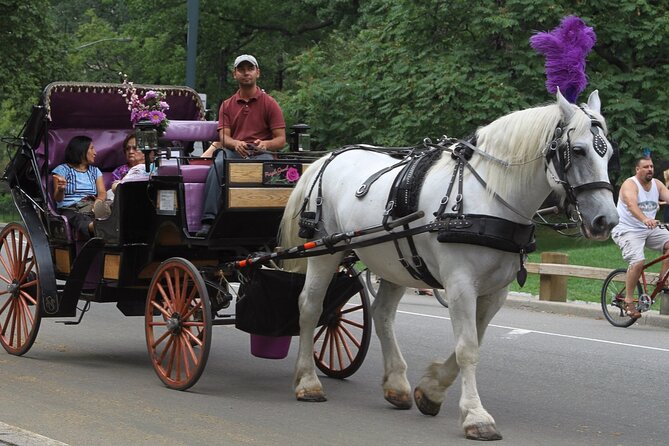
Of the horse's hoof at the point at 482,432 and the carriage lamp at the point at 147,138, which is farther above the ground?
the carriage lamp at the point at 147,138

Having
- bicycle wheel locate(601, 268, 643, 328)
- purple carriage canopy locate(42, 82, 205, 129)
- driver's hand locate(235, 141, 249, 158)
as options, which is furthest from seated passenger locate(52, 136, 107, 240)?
bicycle wheel locate(601, 268, 643, 328)

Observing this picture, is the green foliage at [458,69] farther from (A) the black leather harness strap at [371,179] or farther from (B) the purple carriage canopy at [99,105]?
(A) the black leather harness strap at [371,179]

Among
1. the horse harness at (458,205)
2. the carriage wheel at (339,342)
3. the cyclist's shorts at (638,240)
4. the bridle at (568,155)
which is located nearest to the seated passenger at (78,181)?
the carriage wheel at (339,342)

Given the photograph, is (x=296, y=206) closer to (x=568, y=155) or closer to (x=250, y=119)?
(x=250, y=119)

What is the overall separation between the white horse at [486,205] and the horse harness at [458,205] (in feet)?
0.04

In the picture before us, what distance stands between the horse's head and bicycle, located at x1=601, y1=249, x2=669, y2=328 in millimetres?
6574

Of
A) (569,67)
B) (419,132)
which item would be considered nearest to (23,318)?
(569,67)

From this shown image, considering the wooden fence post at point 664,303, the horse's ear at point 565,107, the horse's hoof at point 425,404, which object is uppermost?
the horse's ear at point 565,107

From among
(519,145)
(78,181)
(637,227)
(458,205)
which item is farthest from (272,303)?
(637,227)

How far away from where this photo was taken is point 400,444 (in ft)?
21.7

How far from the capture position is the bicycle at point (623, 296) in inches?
504

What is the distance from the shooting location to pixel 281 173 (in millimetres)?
8578

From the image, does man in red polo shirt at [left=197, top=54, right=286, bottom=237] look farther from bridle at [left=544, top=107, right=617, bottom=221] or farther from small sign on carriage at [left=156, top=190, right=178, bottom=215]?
bridle at [left=544, top=107, right=617, bottom=221]

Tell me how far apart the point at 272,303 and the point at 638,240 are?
5.93 meters
